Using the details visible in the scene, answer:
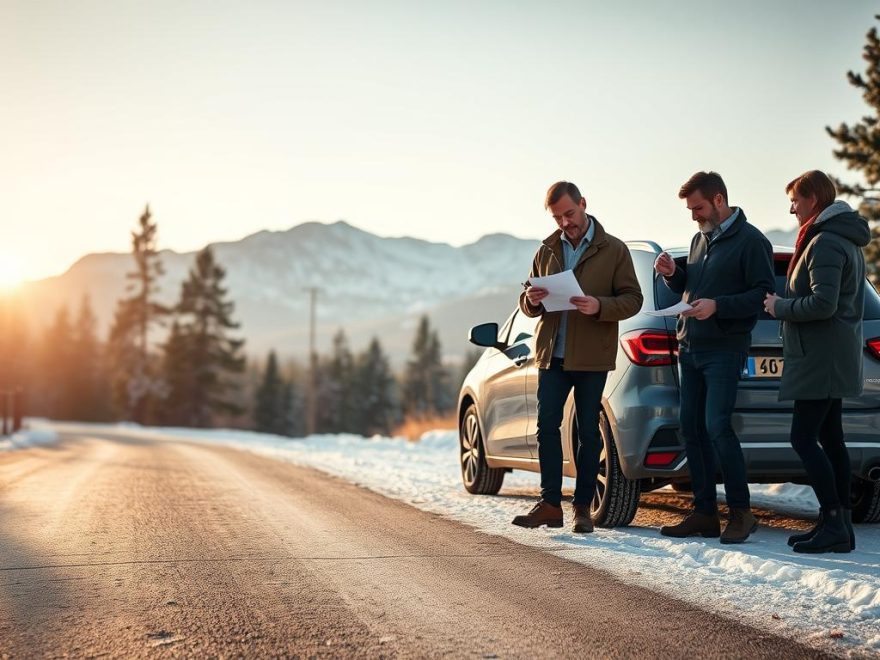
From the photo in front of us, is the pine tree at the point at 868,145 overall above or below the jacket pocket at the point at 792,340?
above

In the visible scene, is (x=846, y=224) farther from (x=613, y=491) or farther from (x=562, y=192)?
(x=613, y=491)

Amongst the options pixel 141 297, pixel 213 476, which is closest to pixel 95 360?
pixel 141 297

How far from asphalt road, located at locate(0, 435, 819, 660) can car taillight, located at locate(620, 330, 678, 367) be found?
56.5 inches

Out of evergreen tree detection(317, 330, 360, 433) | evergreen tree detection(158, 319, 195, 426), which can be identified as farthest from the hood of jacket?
evergreen tree detection(317, 330, 360, 433)

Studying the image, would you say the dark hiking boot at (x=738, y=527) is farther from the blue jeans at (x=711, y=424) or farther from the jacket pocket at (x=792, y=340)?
the jacket pocket at (x=792, y=340)

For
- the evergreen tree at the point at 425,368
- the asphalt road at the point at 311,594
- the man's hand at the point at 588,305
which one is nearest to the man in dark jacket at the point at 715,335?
the man's hand at the point at 588,305

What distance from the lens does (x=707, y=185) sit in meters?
5.93

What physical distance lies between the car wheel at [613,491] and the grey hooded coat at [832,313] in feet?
4.01

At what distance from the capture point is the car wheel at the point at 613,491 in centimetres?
621

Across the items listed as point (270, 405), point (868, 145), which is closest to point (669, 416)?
point (868, 145)

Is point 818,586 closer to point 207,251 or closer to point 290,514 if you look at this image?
point 290,514

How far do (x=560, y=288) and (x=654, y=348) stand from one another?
0.71 m

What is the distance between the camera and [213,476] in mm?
10836

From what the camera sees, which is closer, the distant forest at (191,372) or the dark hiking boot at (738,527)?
the dark hiking boot at (738,527)
